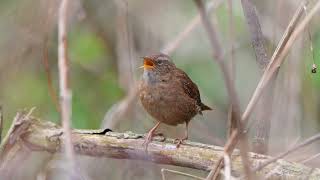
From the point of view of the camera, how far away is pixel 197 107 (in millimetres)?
Answer: 4324

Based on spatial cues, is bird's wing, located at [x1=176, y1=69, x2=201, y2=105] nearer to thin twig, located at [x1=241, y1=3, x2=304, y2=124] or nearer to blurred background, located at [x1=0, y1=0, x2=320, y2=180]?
blurred background, located at [x1=0, y1=0, x2=320, y2=180]

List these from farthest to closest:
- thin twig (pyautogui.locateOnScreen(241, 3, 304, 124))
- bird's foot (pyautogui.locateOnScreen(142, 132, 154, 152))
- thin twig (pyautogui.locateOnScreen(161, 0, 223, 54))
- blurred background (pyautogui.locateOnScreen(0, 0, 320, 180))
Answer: blurred background (pyautogui.locateOnScreen(0, 0, 320, 180)) < bird's foot (pyautogui.locateOnScreen(142, 132, 154, 152)) < thin twig (pyautogui.locateOnScreen(161, 0, 223, 54)) < thin twig (pyautogui.locateOnScreen(241, 3, 304, 124))

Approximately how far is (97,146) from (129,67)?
56cm

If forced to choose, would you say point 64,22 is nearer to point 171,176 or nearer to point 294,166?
point 294,166

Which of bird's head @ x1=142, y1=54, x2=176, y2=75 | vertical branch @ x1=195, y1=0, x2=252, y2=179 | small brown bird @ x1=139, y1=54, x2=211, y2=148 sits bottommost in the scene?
vertical branch @ x1=195, y1=0, x2=252, y2=179

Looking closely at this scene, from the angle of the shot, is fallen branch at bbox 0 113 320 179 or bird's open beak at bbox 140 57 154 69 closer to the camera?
fallen branch at bbox 0 113 320 179

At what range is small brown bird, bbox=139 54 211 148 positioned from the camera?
13.7 feet

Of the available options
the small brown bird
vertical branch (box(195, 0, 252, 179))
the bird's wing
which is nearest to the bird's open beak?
the small brown bird

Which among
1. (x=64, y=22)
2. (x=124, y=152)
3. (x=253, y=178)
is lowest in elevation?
(x=253, y=178)

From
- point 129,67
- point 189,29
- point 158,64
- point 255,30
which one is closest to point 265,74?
point 189,29

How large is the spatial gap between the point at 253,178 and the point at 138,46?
2.98 metres

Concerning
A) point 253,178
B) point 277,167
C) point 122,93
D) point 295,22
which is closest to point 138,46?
point 122,93

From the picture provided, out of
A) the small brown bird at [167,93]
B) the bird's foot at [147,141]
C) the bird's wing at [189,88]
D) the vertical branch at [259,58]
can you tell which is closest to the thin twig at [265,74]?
the vertical branch at [259,58]

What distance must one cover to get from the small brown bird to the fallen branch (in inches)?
27.2
